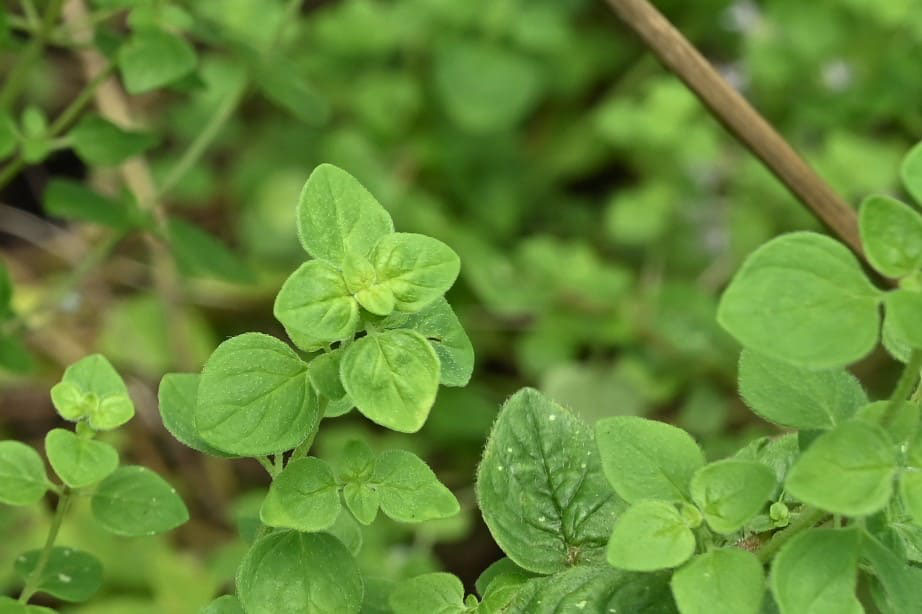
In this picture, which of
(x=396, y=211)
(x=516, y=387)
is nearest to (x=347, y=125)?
(x=396, y=211)

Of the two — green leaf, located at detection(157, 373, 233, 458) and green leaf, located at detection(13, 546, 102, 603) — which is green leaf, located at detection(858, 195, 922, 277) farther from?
green leaf, located at detection(13, 546, 102, 603)

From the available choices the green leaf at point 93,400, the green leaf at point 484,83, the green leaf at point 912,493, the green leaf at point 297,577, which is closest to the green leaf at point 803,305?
the green leaf at point 912,493

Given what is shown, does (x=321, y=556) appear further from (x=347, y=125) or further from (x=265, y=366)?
(x=347, y=125)

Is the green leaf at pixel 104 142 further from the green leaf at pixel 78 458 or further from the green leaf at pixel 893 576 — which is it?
the green leaf at pixel 893 576

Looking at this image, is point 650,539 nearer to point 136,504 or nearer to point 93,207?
point 136,504

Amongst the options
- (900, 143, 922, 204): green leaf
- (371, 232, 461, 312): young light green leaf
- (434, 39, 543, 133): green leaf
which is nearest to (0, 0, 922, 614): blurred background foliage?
(434, 39, 543, 133): green leaf

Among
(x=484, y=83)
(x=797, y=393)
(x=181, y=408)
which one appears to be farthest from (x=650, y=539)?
(x=484, y=83)
